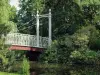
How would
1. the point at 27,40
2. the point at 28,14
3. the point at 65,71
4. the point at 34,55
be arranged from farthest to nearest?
the point at 28,14
the point at 34,55
the point at 27,40
the point at 65,71

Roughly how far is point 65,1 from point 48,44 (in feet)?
19.6

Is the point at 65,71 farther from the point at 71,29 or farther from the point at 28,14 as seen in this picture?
the point at 28,14

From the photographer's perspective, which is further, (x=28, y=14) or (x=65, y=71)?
(x=28, y=14)

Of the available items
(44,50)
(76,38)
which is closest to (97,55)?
(76,38)

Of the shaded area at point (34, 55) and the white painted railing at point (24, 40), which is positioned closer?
the white painted railing at point (24, 40)

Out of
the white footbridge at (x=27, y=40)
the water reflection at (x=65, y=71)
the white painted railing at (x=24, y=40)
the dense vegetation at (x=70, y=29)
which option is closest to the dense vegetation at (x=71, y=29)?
the dense vegetation at (x=70, y=29)

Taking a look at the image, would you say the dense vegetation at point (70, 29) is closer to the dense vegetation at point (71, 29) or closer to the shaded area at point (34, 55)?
the dense vegetation at point (71, 29)

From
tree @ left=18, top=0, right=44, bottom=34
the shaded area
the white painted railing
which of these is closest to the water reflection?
the white painted railing

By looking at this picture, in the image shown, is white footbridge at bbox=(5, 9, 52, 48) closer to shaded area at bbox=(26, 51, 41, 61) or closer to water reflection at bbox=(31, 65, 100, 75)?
shaded area at bbox=(26, 51, 41, 61)

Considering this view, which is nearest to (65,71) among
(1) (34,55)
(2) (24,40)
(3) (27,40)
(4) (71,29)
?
(2) (24,40)

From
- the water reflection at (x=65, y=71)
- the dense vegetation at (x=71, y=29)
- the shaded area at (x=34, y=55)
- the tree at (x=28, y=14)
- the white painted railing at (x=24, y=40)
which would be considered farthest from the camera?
the shaded area at (x=34, y=55)

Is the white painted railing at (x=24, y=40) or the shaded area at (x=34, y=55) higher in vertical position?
the white painted railing at (x=24, y=40)

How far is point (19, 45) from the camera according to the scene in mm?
35719

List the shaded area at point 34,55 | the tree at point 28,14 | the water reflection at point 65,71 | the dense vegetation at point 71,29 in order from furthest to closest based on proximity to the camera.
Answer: the shaded area at point 34,55 < the tree at point 28,14 < the dense vegetation at point 71,29 < the water reflection at point 65,71
